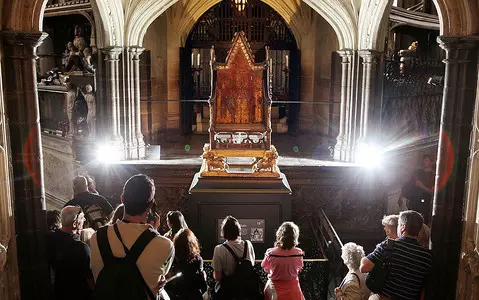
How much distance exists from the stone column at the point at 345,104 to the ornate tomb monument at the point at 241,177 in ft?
7.26

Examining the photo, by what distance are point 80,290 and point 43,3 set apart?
2411mm

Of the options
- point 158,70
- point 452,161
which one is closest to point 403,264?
point 452,161

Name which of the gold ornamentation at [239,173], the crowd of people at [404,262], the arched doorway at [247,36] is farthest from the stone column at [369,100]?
the crowd of people at [404,262]

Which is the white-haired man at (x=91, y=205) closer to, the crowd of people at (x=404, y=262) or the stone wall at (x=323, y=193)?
the crowd of people at (x=404, y=262)

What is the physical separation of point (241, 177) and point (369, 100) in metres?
3.36

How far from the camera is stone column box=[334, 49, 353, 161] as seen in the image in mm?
9844

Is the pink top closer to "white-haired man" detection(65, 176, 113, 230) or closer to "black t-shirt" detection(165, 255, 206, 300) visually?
"black t-shirt" detection(165, 255, 206, 300)

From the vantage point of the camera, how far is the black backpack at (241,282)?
163 inches

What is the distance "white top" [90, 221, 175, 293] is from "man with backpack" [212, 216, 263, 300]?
1537 mm

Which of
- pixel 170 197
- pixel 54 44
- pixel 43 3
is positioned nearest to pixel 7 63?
pixel 43 3

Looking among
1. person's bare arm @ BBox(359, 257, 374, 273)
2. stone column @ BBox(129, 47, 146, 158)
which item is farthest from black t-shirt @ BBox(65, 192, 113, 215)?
stone column @ BBox(129, 47, 146, 158)

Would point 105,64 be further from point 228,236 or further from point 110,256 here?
point 110,256

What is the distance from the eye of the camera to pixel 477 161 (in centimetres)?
452

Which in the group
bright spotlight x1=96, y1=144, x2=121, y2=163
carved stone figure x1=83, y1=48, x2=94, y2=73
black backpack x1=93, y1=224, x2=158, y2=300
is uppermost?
carved stone figure x1=83, y1=48, x2=94, y2=73
